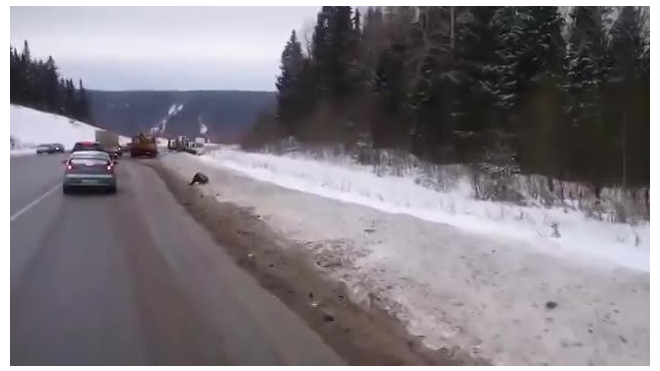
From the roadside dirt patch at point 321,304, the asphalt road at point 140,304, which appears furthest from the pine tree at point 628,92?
the asphalt road at point 140,304

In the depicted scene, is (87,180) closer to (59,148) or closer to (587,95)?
(59,148)

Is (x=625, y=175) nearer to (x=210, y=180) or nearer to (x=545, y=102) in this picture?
(x=545, y=102)

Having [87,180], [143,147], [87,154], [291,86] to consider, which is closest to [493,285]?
[87,180]

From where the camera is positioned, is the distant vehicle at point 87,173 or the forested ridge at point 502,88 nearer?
the distant vehicle at point 87,173

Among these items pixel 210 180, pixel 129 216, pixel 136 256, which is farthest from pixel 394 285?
pixel 210 180

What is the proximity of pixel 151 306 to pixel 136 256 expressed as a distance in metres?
3.32

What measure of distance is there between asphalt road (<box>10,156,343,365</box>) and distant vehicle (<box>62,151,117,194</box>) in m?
7.83

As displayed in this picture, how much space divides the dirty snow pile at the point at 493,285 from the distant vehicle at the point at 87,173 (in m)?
11.7

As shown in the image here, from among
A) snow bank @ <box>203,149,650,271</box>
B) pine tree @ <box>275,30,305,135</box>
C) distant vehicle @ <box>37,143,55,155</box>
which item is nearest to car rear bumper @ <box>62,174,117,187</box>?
snow bank @ <box>203,149,650,271</box>

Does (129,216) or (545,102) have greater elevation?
(545,102)

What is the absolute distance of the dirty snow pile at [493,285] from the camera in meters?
5.93

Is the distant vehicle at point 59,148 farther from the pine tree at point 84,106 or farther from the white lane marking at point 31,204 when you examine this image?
the white lane marking at point 31,204

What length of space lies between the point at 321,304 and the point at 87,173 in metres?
16.3

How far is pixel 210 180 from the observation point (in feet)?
87.2
